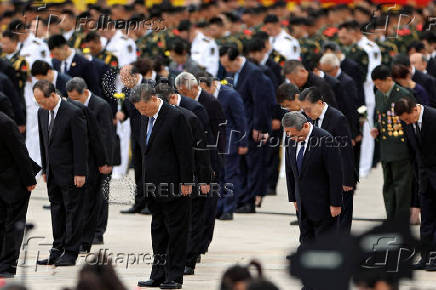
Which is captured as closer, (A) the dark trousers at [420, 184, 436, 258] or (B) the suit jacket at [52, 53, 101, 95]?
(A) the dark trousers at [420, 184, 436, 258]

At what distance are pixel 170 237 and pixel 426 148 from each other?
3.19 m

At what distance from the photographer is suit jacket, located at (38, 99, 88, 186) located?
1380 cm

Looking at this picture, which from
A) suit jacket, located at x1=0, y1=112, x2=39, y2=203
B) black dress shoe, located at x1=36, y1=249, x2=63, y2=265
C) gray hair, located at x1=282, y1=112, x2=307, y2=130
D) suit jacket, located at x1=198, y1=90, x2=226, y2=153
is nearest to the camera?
gray hair, located at x1=282, y1=112, x2=307, y2=130

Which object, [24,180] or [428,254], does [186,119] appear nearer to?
[24,180]

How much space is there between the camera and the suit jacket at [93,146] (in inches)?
557

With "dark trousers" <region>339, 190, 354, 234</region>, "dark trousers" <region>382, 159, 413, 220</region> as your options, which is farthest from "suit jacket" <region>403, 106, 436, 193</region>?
"dark trousers" <region>382, 159, 413, 220</region>

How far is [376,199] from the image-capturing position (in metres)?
19.8

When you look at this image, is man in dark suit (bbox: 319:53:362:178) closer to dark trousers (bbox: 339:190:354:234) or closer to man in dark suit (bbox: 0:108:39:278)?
dark trousers (bbox: 339:190:354:234)

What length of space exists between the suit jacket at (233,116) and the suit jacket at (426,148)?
2.86 metres

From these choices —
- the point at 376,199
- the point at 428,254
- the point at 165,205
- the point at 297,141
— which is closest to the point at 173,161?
the point at 165,205

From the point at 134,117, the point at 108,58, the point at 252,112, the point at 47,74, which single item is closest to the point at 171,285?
the point at 134,117

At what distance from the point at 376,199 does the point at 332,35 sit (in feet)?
15.5

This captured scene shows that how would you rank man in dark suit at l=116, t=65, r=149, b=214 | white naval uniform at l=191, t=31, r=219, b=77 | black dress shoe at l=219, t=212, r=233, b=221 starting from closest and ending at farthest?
man in dark suit at l=116, t=65, r=149, b=214 → black dress shoe at l=219, t=212, r=233, b=221 → white naval uniform at l=191, t=31, r=219, b=77

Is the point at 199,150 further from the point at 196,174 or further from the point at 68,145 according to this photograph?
the point at 68,145
